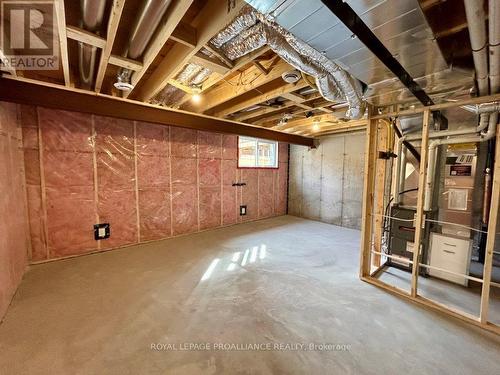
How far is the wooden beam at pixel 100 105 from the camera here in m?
2.31

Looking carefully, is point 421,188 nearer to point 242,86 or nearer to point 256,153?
point 242,86

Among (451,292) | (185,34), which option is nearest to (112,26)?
(185,34)

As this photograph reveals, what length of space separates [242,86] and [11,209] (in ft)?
9.28

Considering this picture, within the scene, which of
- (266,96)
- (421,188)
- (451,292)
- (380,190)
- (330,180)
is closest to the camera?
(421,188)

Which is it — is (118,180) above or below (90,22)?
below

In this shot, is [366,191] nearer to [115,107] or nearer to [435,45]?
[435,45]

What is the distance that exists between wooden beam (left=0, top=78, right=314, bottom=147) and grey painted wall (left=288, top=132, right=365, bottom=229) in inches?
94.8

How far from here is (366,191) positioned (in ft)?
8.41

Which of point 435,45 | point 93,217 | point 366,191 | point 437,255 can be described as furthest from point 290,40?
point 93,217

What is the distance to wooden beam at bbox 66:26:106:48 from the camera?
1.50m

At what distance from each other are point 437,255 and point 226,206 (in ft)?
12.1

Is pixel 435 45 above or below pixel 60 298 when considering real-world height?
above

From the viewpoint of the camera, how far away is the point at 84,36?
5.14ft

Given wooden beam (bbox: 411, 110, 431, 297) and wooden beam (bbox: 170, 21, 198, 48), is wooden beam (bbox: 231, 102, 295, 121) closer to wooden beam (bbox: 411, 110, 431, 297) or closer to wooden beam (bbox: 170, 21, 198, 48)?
wooden beam (bbox: 411, 110, 431, 297)
